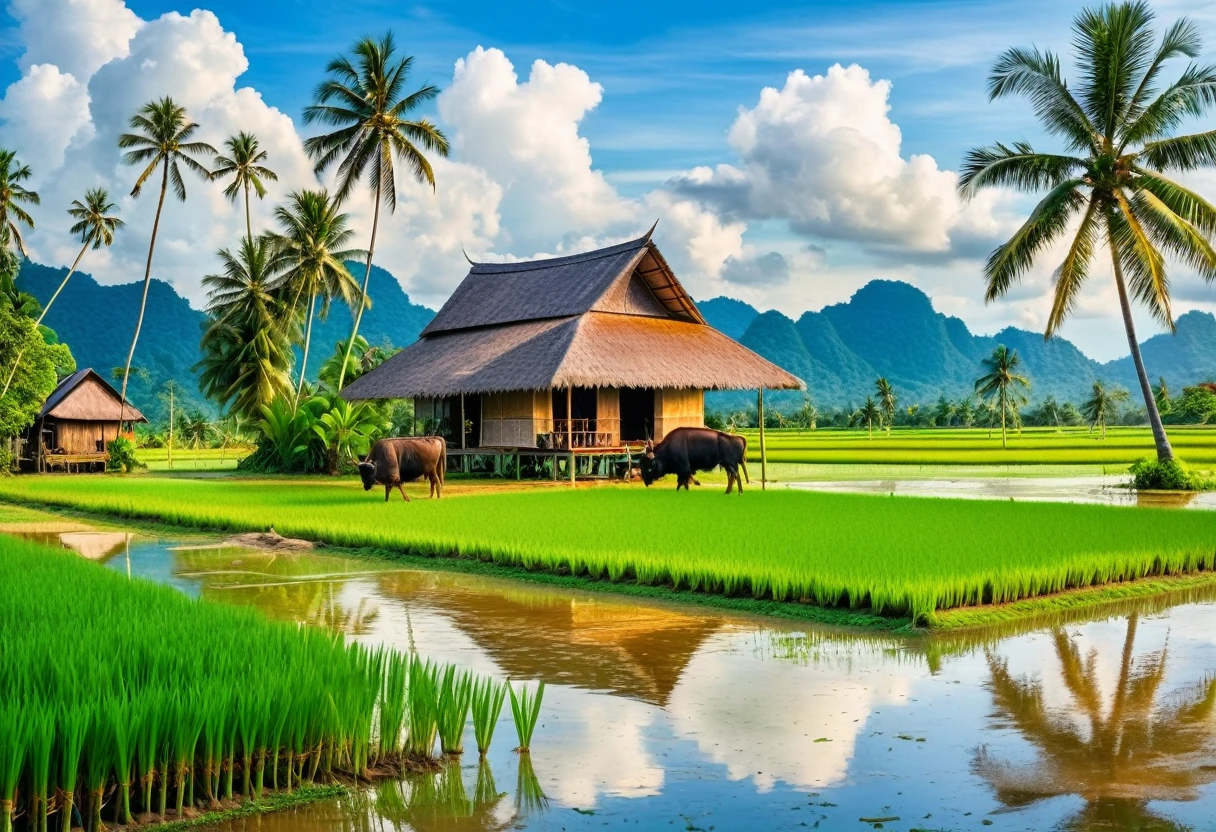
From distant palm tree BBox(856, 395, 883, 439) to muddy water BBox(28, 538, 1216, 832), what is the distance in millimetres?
58244

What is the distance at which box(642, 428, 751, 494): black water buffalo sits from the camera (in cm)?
2039

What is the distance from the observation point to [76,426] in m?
37.0

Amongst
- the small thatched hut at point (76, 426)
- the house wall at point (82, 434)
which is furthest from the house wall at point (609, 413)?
the house wall at point (82, 434)

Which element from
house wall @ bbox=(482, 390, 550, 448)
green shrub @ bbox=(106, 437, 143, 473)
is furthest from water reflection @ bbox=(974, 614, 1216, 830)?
green shrub @ bbox=(106, 437, 143, 473)

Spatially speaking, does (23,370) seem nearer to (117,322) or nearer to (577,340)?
(577,340)

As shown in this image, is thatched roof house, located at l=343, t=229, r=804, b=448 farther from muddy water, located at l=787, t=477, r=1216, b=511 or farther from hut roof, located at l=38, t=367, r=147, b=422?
hut roof, located at l=38, t=367, r=147, b=422

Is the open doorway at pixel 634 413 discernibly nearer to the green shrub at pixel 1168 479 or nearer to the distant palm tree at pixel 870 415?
the green shrub at pixel 1168 479

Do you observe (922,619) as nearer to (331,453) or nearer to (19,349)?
(331,453)

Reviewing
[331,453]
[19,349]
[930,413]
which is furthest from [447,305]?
[930,413]

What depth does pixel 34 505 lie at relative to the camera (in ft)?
73.3

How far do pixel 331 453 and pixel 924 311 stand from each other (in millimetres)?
172256

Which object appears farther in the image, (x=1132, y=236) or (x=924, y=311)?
(x=924, y=311)

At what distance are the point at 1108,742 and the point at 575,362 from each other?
18.4 metres

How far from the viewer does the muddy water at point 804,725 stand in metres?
4.56
